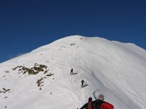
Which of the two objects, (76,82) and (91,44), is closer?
(76,82)

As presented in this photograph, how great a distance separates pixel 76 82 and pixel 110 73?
8151 millimetres

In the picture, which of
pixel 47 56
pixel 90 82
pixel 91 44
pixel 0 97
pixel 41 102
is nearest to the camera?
pixel 41 102

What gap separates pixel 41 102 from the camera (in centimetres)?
3064

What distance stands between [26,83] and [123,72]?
46.4ft

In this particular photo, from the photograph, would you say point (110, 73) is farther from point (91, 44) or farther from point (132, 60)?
point (91, 44)

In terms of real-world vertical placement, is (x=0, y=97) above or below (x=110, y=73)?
above

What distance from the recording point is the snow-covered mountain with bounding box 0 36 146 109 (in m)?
31.0

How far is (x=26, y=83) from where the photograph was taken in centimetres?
3900

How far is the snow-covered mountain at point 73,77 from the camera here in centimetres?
3098

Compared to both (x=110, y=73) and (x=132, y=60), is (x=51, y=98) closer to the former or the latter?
(x=110, y=73)

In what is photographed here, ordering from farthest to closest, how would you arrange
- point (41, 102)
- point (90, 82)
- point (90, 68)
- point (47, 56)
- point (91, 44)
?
point (91, 44)
point (47, 56)
point (90, 68)
point (90, 82)
point (41, 102)

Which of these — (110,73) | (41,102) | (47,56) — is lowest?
(41,102)

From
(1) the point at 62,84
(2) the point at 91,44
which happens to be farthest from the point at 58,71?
(2) the point at 91,44

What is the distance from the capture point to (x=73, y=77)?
116ft
